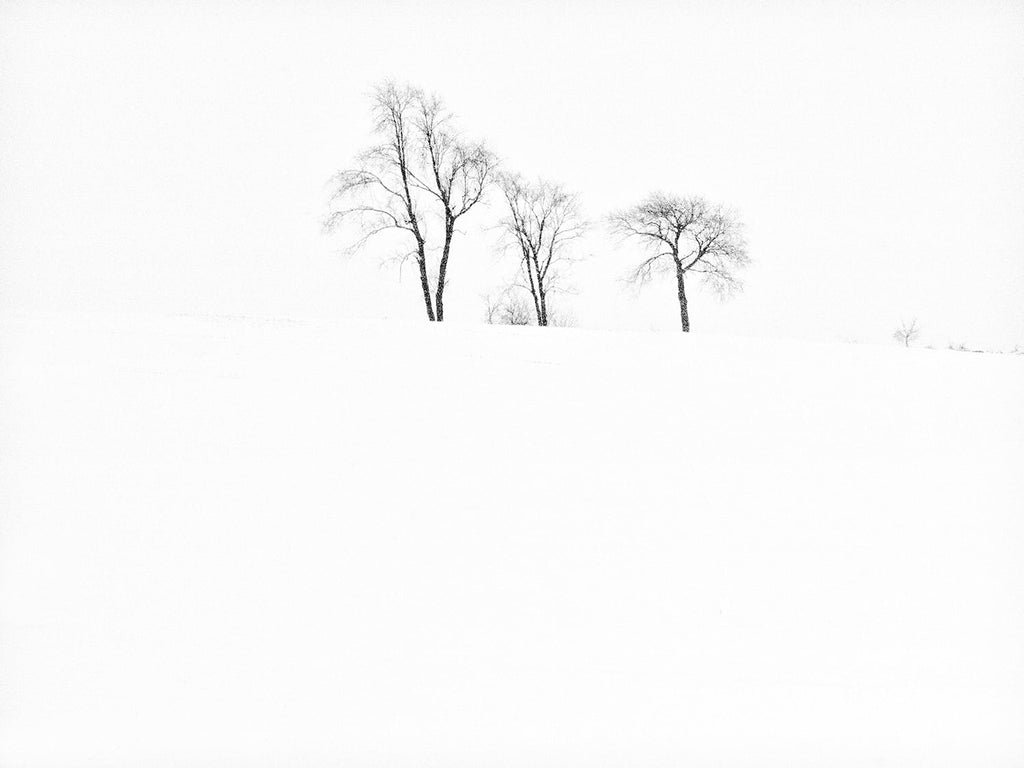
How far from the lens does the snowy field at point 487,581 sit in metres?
4.84

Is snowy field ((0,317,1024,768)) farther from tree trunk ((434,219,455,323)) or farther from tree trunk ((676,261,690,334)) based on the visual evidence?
tree trunk ((676,261,690,334))

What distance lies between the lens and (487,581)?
6031 millimetres

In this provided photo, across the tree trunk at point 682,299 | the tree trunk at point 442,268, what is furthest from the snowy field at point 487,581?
the tree trunk at point 682,299

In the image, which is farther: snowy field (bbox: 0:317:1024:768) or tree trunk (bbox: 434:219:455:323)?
tree trunk (bbox: 434:219:455:323)

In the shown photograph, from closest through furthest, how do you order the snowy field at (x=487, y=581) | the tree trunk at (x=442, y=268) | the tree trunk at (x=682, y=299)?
the snowy field at (x=487, y=581) → the tree trunk at (x=442, y=268) → the tree trunk at (x=682, y=299)

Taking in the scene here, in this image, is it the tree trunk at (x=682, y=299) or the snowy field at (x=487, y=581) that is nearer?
the snowy field at (x=487, y=581)

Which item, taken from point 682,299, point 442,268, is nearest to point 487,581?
point 442,268

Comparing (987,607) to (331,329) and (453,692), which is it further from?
(331,329)

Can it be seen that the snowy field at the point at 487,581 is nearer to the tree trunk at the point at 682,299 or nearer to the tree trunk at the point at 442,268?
the tree trunk at the point at 442,268

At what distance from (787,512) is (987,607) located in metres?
1.94

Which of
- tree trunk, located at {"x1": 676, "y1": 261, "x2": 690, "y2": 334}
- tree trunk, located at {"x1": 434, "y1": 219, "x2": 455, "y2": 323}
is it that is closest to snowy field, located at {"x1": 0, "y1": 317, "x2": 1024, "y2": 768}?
tree trunk, located at {"x1": 434, "y1": 219, "x2": 455, "y2": 323}

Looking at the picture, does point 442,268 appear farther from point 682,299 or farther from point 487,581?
point 487,581

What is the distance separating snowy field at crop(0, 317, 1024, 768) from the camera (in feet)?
15.9

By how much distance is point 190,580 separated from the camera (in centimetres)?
578
